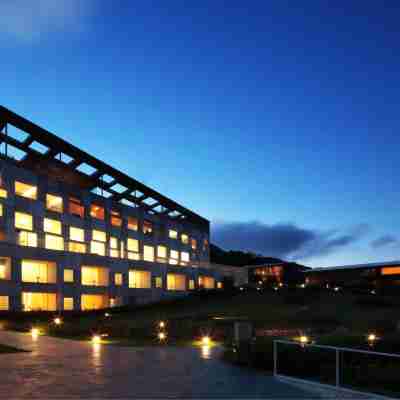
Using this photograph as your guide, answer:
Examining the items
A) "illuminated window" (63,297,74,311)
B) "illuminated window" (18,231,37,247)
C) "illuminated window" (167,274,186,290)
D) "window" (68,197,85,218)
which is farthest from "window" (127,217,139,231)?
"illuminated window" (18,231,37,247)

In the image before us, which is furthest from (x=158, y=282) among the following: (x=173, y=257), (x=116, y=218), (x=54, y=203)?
(x=54, y=203)

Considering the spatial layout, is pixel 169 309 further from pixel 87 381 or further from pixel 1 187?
pixel 87 381

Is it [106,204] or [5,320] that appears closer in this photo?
[5,320]

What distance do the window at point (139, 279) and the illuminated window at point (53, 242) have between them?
1377cm

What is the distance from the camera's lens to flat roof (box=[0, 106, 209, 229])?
58531 millimetres

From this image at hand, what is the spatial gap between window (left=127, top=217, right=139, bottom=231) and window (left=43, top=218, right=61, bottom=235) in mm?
16380

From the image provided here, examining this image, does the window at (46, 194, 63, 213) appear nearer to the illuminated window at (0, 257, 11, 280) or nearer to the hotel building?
the hotel building

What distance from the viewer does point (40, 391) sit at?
12.9m

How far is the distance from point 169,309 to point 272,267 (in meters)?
50.2

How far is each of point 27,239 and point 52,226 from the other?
17.9 ft

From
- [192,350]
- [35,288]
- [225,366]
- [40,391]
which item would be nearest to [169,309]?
[35,288]

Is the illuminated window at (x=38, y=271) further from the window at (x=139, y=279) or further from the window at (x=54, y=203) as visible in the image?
the window at (x=139, y=279)

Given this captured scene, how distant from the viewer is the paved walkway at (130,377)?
1288 cm

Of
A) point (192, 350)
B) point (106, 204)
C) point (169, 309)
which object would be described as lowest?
point (169, 309)
